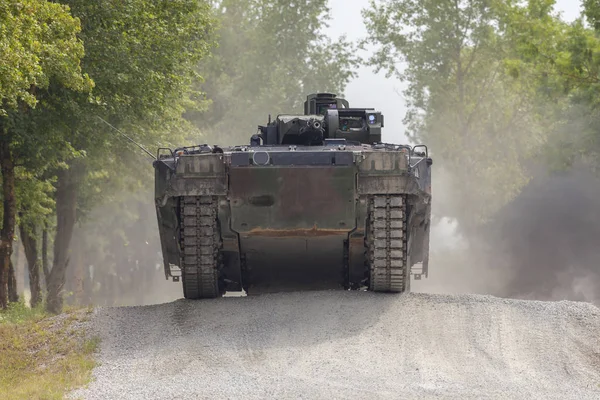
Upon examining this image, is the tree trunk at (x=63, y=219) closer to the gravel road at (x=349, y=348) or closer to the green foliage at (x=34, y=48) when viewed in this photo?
the green foliage at (x=34, y=48)

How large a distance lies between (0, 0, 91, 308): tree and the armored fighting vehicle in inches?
95.8

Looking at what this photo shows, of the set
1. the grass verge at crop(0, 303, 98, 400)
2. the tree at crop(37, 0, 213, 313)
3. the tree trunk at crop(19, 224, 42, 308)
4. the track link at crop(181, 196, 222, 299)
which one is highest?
the tree at crop(37, 0, 213, 313)

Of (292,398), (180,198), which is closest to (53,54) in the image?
(180,198)

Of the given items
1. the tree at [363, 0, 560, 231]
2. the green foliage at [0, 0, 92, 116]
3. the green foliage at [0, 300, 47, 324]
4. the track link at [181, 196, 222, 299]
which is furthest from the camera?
the tree at [363, 0, 560, 231]

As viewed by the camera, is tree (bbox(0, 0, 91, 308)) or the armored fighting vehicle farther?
the armored fighting vehicle

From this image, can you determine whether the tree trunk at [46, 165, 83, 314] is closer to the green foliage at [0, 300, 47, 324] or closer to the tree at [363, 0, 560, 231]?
the green foliage at [0, 300, 47, 324]

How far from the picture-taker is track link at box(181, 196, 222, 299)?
55.9ft

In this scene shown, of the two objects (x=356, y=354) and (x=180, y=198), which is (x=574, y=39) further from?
(x=356, y=354)

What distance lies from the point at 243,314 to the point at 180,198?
230cm

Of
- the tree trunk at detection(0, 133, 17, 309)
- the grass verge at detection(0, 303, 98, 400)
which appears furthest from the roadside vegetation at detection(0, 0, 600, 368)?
the grass verge at detection(0, 303, 98, 400)

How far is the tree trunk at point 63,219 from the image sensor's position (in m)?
30.7

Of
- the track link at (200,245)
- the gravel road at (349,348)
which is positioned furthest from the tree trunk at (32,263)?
the gravel road at (349,348)

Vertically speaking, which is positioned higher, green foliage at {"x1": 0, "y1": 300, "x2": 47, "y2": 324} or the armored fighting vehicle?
the armored fighting vehicle

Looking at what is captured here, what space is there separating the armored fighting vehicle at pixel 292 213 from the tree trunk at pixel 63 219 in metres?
12.7
